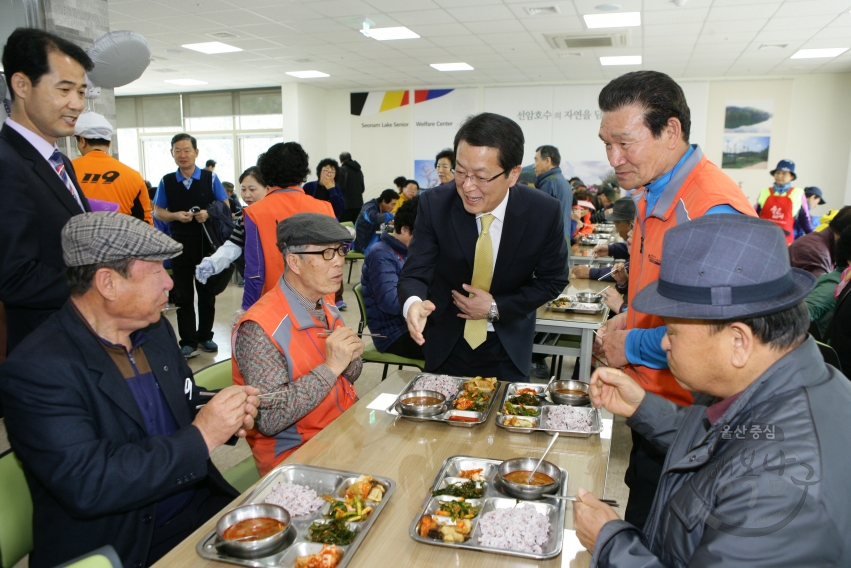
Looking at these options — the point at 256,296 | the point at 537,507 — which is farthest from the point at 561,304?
the point at 537,507

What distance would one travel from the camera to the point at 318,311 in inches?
83.5

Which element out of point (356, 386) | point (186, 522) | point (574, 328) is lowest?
point (356, 386)

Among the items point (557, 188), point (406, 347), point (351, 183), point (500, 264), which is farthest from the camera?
point (351, 183)

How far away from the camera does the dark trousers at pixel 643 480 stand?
179 centimetres

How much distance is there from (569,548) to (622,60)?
33.9 feet

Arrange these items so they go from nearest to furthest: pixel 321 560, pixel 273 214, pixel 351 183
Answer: pixel 321 560 → pixel 273 214 → pixel 351 183

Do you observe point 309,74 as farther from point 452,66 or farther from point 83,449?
point 83,449

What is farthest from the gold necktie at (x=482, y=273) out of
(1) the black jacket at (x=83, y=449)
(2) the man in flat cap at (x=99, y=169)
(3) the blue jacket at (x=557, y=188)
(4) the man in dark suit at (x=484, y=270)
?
(3) the blue jacket at (x=557, y=188)

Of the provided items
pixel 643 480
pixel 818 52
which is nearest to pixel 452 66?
pixel 818 52

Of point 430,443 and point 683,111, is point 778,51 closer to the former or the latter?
point 683,111

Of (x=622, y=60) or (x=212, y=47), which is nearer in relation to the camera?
(x=212, y=47)

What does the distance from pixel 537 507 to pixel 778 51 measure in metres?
10.4

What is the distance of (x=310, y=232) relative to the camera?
2.01 meters

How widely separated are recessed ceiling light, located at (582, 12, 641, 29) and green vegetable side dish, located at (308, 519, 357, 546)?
7.51 meters
